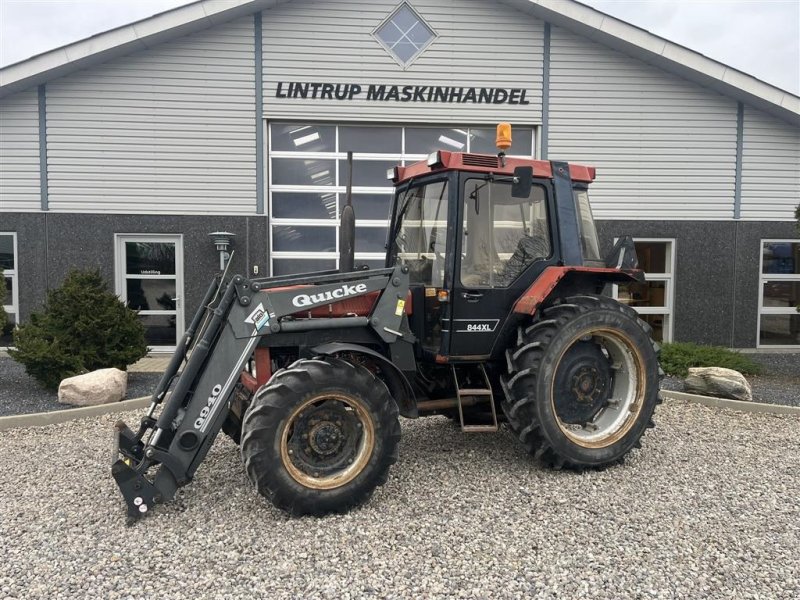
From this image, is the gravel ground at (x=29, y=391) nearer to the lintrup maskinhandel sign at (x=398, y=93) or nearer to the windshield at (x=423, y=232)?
the windshield at (x=423, y=232)

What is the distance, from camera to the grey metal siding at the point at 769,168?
404 inches

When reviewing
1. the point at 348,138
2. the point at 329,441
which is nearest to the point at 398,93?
the point at 348,138

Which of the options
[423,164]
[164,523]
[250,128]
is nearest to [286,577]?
[164,523]

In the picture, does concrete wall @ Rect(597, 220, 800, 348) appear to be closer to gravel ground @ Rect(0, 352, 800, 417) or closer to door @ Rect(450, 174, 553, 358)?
gravel ground @ Rect(0, 352, 800, 417)

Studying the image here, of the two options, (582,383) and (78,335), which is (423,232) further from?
(78,335)

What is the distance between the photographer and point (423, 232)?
4.38m

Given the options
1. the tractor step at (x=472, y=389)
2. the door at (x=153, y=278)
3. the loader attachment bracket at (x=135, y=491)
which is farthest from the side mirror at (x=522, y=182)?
the door at (x=153, y=278)

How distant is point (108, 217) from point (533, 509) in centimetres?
882

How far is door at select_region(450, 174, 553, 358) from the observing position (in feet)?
13.5

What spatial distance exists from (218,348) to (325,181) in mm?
6862

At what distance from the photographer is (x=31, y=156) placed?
9.46 metres

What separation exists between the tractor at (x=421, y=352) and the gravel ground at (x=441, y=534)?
0.84ft

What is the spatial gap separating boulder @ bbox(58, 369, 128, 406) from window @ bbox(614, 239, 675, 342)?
845cm

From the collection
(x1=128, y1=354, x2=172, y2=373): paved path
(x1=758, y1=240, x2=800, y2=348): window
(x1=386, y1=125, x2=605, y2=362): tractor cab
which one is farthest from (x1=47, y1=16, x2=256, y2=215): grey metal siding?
(x1=758, y1=240, x2=800, y2=348): window
